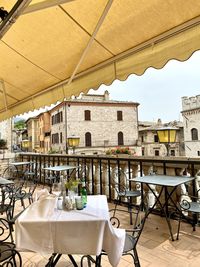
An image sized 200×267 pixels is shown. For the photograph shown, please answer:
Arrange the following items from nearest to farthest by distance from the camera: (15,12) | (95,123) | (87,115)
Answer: (15,12) < (87,115) < (95,123)

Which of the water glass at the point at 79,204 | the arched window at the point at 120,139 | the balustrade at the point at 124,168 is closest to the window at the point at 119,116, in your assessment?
the arched window at the point at 120,139

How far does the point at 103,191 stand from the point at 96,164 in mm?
590

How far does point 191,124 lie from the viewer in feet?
78.9

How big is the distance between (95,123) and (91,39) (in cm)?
2253

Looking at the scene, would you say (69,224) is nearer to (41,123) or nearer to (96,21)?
(96,21)

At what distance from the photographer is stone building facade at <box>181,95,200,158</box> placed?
912 inches

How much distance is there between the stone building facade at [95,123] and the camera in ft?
76.1

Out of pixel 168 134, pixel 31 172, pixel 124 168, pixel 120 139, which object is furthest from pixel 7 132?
pixel 120 139

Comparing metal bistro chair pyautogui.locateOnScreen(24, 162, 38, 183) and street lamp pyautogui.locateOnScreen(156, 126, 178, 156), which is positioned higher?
street lamp pyautogui.locateOnScreen(156, 126, 178, 156)

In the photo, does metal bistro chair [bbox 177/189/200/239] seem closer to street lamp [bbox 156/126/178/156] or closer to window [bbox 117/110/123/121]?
street lamp [bbox 156/126/178/156]

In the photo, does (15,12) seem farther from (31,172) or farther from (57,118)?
(57,118)

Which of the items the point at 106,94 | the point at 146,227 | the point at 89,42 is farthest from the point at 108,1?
the point at 106,94

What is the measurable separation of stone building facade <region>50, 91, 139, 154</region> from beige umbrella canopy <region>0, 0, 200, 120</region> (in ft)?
64.6

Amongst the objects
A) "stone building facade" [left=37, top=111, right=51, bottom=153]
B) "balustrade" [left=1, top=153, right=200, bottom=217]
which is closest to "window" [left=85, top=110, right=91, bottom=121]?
"stone building facade" [left=37, top=111, right=51, bottom=153]
